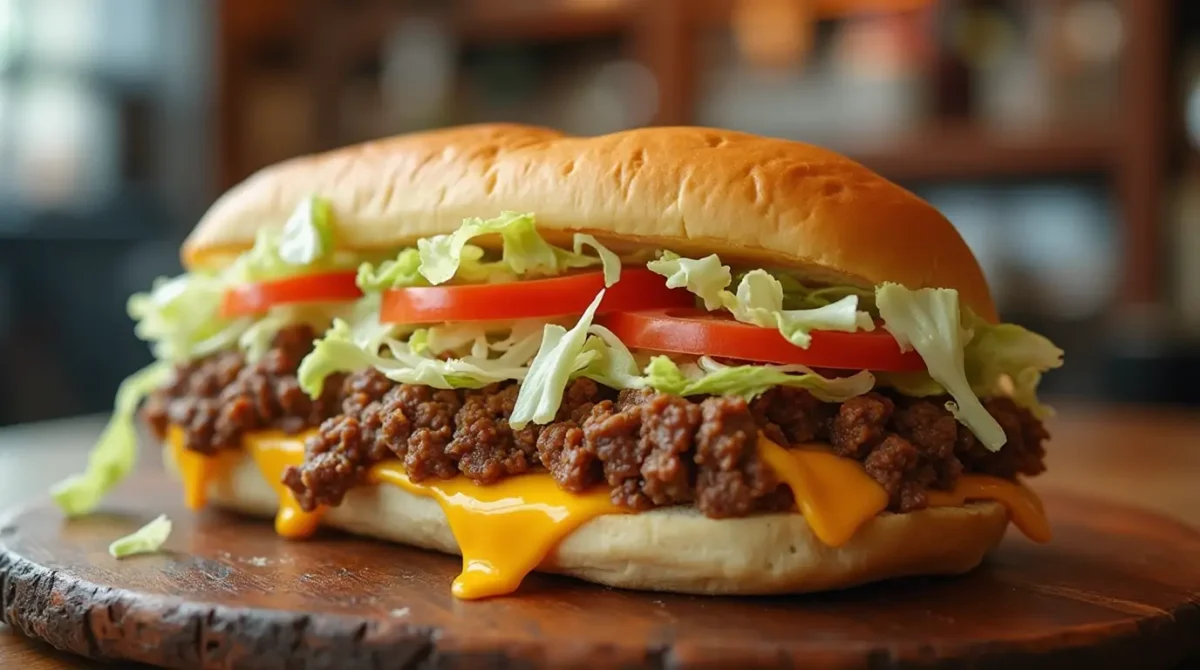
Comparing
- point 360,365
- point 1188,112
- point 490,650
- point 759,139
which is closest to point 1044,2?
point 1188,112

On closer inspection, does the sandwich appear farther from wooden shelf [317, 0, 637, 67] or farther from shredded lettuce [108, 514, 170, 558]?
wooden shelf [317, 0, 637, 67]

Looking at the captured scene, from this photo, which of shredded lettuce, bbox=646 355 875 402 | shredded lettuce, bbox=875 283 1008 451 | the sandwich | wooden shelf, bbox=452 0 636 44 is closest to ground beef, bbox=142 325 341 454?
the sandwich

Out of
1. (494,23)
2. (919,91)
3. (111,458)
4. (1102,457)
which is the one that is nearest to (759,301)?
(111,458)

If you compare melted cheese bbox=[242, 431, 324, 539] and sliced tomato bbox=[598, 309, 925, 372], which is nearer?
sliced tomato bbox=[598, 309, 925, 372]

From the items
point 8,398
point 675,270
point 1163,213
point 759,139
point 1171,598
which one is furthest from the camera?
point 8,398

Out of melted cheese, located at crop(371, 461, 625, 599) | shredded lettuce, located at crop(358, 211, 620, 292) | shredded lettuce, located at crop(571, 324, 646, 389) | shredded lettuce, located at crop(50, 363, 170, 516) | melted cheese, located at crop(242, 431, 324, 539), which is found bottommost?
shredded lettuce, located at crop(50, 363, 170, 516)

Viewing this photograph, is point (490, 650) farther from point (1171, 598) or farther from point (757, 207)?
point (1171, 598)

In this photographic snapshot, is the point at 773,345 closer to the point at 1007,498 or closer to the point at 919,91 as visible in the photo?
the point at 1007,498
